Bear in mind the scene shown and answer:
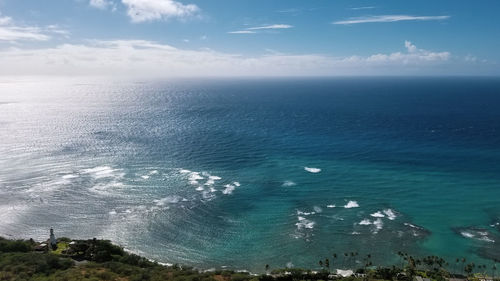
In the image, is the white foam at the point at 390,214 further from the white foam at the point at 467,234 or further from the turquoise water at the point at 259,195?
the white foam at the point at 467,234

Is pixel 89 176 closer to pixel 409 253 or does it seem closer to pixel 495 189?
pixel 409 253

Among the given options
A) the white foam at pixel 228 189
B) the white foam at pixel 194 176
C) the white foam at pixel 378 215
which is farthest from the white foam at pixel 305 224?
the white foam at pixel 194 176

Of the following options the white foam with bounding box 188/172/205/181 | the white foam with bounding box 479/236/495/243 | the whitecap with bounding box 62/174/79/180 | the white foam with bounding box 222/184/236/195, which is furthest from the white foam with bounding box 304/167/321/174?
the whitecap with bounding box 62/174/79/180

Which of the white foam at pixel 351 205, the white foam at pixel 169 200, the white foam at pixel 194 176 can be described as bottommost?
the white foam at pixel 351 205

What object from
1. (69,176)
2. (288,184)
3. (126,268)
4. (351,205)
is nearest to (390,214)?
(351,205)

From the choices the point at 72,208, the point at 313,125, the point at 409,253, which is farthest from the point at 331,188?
the point at 313,125

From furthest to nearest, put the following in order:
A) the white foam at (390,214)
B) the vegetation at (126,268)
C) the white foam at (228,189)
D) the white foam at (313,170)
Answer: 1. the white foam at (313,170)
2. the white foam at (228,189)
3. the white foam at (390,214)
4. the vegetation at (126,268)

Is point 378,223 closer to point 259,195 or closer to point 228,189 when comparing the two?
point 259,195

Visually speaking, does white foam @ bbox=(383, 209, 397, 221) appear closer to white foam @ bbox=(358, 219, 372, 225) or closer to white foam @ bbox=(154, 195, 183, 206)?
white foam @ bbox=(358, 219, 372, 225)

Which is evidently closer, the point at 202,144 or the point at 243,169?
the point at 243,169
